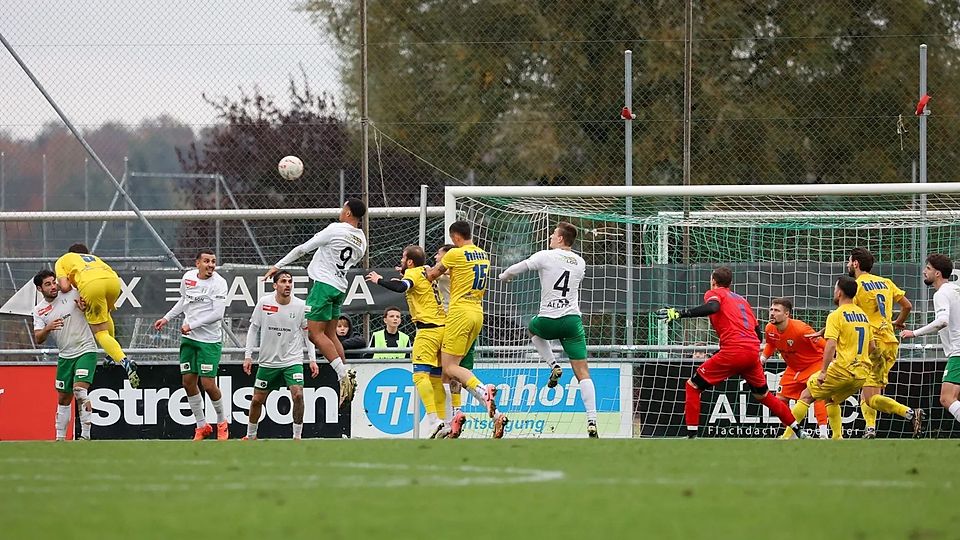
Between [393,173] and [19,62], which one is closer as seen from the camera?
[19,62]

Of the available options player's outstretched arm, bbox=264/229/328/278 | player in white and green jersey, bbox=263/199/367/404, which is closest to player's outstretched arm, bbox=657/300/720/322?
player in white and green jersey, bbox=263/199/367/404

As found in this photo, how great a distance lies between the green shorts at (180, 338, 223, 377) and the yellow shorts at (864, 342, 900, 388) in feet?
21.7

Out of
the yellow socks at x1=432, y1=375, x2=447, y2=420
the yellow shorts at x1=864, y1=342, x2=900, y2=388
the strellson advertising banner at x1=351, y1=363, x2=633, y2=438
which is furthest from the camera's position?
the strellson advertising banner at x1=351, y1=363, x2=633, y2=438

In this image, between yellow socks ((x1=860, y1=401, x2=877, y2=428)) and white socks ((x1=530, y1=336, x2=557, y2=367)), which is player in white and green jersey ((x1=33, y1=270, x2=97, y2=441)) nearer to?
white socks ((x1=530, y1=336, x2=557, y2=367))

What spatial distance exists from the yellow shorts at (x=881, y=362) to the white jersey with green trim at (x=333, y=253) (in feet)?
16.3

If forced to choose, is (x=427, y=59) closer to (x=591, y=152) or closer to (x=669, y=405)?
(x=591, y=152)

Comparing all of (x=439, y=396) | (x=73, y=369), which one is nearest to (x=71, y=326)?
(x=73, y=369)

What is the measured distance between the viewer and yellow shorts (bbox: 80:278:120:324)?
12812 millimetres

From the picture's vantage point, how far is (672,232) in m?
Answer: 15.8

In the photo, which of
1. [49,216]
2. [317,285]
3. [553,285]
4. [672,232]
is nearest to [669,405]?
[672,232]

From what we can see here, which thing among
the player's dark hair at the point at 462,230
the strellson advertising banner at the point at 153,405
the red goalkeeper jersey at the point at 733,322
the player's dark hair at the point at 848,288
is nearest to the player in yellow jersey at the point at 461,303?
the player's dark hair at the point at 462,230

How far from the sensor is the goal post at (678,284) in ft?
49.5

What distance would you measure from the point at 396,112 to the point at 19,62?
709cm

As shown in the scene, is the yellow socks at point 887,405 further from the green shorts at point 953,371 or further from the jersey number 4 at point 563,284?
the jersey number 4 at point 563,284
